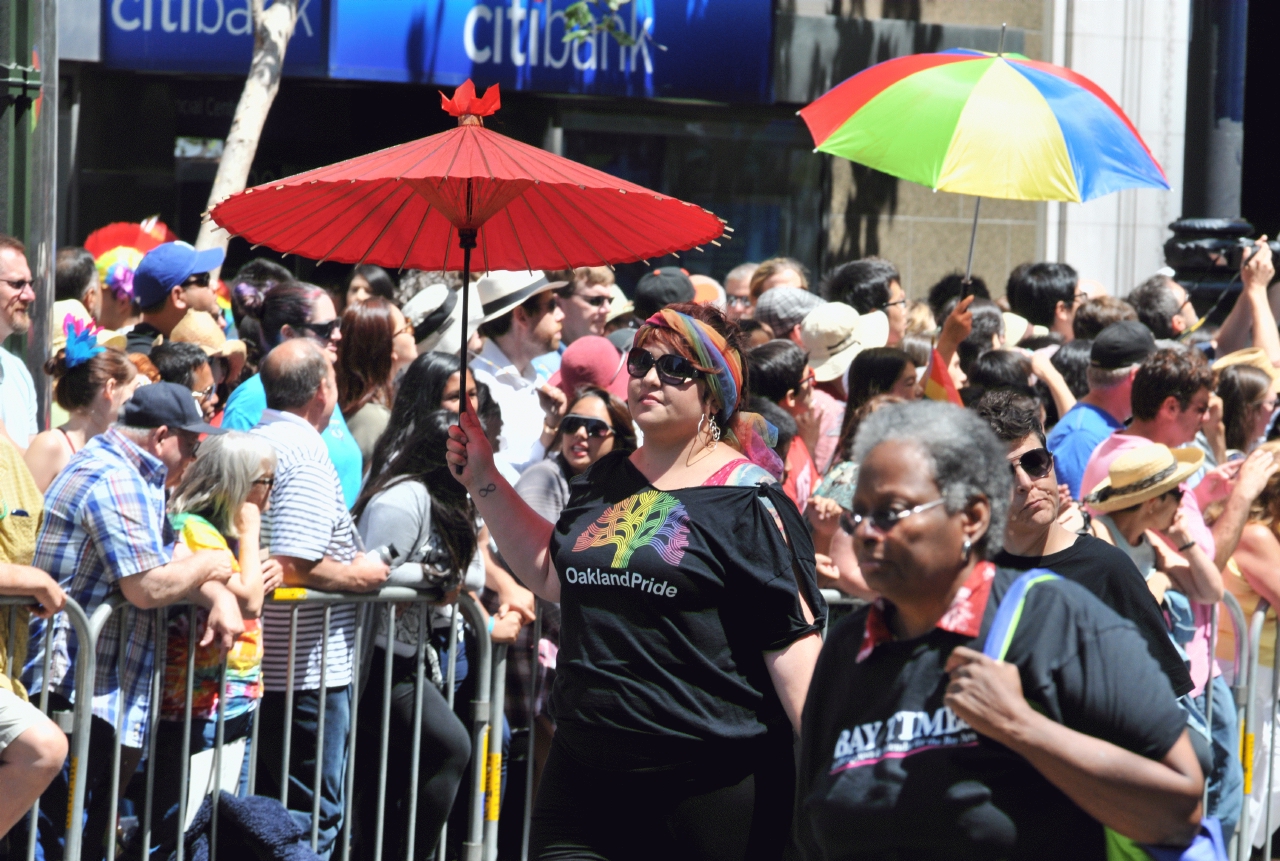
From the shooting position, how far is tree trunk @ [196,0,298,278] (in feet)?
32.3

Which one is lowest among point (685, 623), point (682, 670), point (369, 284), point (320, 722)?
point (320, 722)

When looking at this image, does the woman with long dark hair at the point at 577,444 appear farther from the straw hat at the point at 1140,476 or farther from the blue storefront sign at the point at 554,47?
the blue storefront sign at the point at 554,47

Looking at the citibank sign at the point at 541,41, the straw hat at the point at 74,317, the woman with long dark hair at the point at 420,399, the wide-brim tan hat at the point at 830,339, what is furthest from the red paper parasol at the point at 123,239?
the woman with long dark hair at the point at 420,399

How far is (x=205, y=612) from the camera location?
5117 mm

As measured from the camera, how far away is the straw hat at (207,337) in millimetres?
7332

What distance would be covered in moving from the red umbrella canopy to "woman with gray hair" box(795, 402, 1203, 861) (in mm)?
1615

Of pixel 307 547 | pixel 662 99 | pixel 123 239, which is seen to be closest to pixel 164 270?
pixel 123 239

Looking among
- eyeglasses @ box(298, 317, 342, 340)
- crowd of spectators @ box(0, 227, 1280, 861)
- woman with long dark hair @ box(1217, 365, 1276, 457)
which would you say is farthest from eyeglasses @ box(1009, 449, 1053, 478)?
woman with long dark hair @ box(1217, 365, 1276, 457)

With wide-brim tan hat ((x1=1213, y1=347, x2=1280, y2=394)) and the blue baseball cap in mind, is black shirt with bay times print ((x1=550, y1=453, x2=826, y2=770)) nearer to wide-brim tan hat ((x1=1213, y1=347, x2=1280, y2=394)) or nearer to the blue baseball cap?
the blue baseball cap

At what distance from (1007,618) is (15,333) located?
453cm

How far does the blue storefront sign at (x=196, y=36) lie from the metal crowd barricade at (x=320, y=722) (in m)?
7.81

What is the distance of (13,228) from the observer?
5.82 meters

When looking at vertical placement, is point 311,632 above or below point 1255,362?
below

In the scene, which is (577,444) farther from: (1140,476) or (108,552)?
(1140,476)
